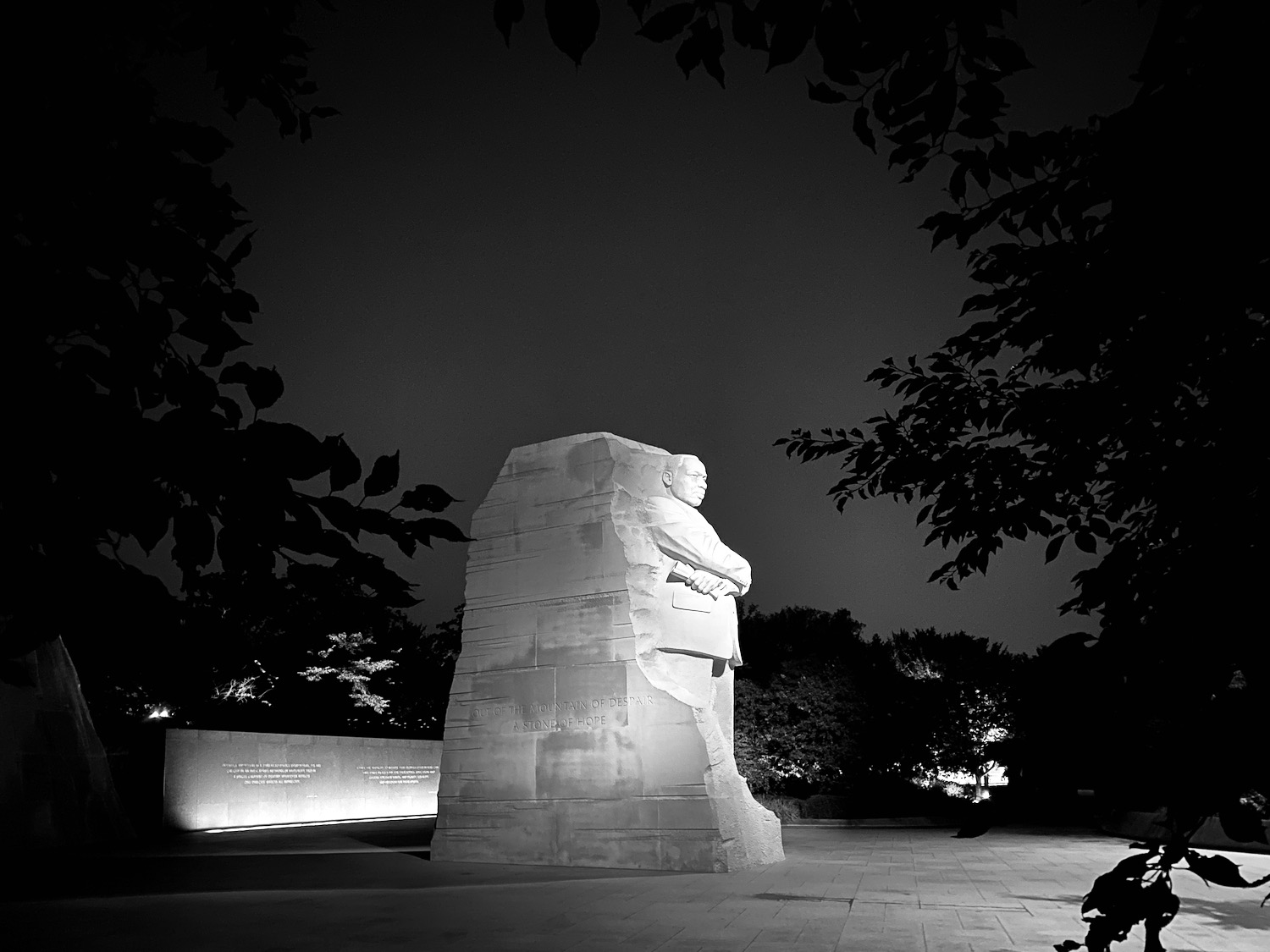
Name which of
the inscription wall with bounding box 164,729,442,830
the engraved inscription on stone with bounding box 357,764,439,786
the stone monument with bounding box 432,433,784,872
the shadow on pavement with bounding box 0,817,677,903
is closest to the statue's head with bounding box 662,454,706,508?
the stone monument with bounding box 432,433,784,872

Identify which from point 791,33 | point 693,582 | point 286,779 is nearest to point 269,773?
point 286,779

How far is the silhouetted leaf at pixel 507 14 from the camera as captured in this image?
84.9 inches

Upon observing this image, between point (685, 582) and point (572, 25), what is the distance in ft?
33.9

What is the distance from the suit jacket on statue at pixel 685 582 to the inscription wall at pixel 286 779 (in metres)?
12.2

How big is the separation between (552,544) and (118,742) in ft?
55.0

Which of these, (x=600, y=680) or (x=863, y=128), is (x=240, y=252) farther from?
(x=600, y=680)

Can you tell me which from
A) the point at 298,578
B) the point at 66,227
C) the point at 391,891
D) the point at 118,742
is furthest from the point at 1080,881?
the point at 118,742

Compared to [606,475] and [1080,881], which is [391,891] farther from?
[1080,881]

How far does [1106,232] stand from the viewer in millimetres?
2820

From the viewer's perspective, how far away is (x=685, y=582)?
39.7 ft

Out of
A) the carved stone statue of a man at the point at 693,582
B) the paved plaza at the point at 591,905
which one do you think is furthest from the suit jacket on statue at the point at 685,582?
the paved plaza at the point at 591,905

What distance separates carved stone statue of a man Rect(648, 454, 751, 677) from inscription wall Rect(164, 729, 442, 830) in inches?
482

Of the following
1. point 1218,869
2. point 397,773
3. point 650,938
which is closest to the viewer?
point 1218,869

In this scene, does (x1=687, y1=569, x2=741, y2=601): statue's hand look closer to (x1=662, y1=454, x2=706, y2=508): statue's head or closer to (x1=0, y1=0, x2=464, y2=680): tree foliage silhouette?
(x1=662, y1=454, x2=706, y2=508): statue's head
